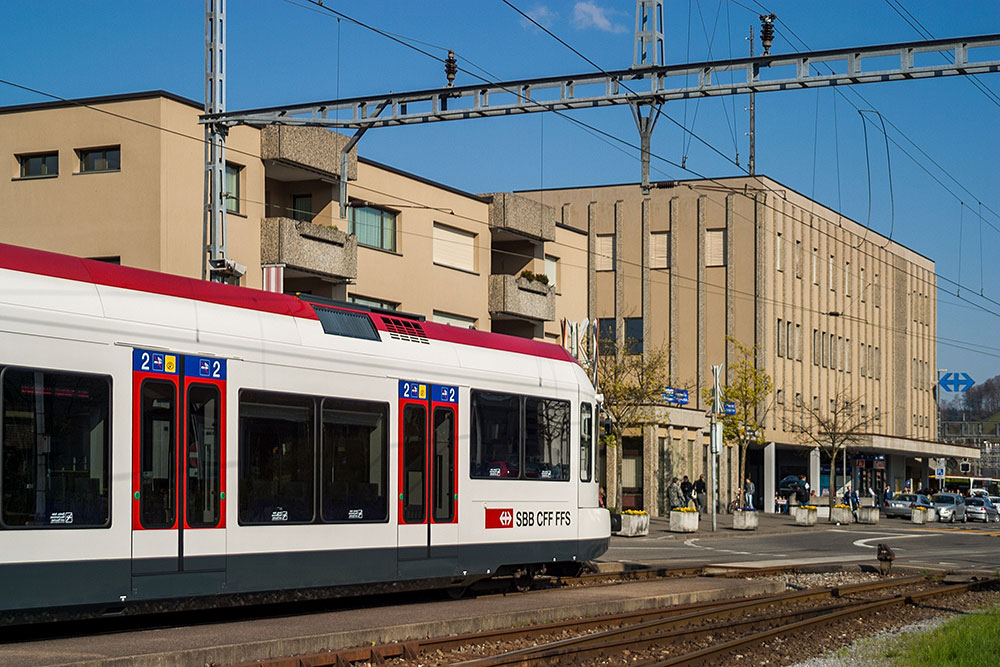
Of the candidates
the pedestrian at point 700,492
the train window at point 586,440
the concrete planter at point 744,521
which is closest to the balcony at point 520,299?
the pedestrian at point 700,492

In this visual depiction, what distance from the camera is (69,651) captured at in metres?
10.4

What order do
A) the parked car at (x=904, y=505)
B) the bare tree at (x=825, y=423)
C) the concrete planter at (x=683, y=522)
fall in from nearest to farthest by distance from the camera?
the concrete planter at (x=683, y=522)
the parked car at (x=904, y=505)
the bare tree at (x=825, y=423)

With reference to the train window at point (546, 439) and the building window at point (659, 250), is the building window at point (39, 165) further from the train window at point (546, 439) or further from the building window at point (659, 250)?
the building window at point (659, 250)

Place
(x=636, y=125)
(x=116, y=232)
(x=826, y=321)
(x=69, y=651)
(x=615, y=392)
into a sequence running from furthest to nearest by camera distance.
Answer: (x=826, y=321) < (x=615, y=392) < (x=116, y=232) < (x=636, y=125) < (x=69, y=651)

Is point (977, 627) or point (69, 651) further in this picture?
point (977, 627)

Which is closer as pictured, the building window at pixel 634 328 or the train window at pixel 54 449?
the train window at pixel 54 449

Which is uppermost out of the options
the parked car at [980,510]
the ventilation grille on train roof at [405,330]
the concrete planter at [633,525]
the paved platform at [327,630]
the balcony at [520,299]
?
the balcony at [520,299]

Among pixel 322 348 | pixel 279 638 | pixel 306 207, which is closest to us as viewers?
pixel 279 638

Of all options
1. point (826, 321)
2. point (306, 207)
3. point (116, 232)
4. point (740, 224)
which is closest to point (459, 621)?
point (116, 232)

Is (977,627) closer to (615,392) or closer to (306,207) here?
(306,207)

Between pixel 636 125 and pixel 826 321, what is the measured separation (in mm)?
54797

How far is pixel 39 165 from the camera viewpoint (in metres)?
32.0

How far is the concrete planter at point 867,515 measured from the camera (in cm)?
5191

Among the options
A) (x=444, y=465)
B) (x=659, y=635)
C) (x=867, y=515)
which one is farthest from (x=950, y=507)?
(x=659, y=635)
